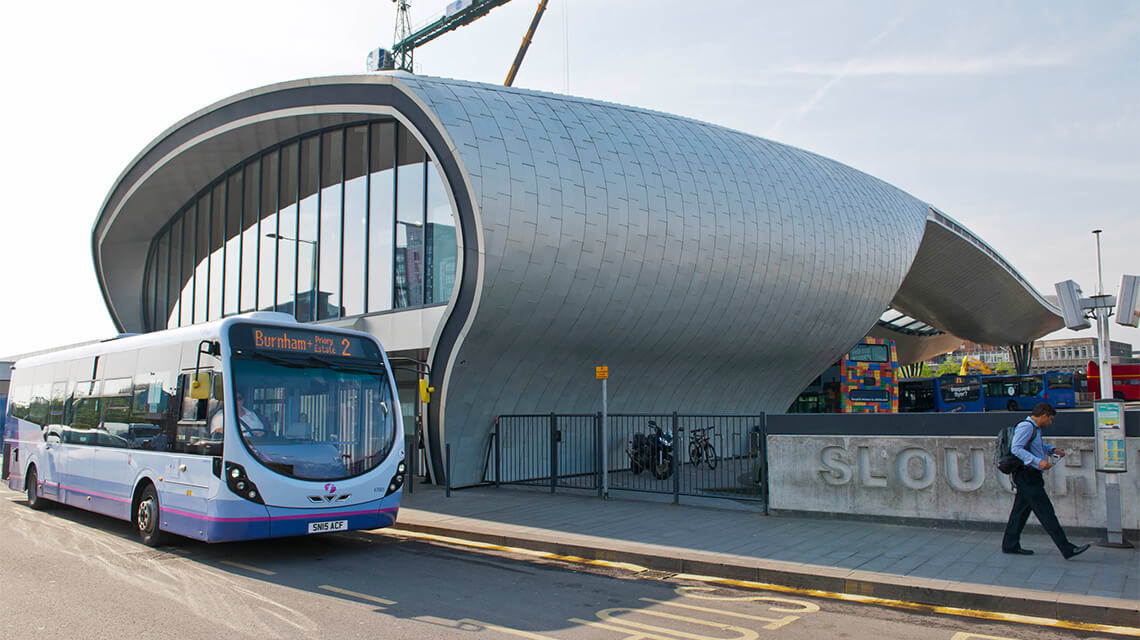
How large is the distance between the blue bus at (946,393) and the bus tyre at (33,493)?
4095cm

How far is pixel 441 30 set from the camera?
218 feet

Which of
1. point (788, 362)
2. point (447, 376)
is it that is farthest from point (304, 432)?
point (788, 362)

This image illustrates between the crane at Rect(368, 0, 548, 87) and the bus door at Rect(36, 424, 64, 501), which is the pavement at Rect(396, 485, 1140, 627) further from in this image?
the crane at Rect(368, 0, 548, 87)

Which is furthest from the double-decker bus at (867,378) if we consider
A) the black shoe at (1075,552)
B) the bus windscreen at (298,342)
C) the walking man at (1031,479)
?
the bus windscreen at (298,342)

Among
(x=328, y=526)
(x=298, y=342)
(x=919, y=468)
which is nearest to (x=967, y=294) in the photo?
(x=919, y=468)

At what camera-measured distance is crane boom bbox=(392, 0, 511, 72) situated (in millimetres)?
61406

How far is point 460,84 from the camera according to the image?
17344mm

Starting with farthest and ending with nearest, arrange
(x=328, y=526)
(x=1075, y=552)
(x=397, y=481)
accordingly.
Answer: (x=397, y=481) → (x=328, y=526) → (x=1075, y=552)

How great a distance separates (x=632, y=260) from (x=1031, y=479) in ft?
34.8

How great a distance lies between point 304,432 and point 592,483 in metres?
9.24

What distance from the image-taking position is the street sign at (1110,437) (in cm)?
874

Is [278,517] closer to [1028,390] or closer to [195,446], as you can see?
[195,446]

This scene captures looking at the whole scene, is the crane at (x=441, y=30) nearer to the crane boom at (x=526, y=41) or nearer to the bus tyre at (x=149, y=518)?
the crane boom at (x=526, y=41)

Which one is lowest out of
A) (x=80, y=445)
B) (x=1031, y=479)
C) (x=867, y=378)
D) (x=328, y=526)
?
(x=328, y=526)
